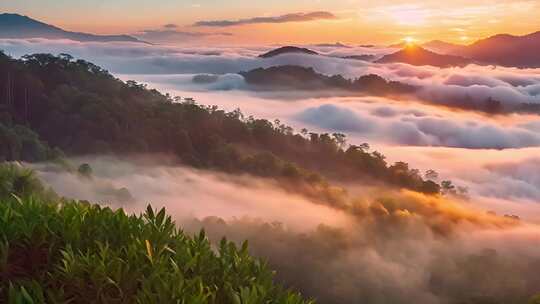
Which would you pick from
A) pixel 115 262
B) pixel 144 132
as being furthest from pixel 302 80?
pixel 115 262

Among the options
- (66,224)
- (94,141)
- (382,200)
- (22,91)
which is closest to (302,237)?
(382,200)

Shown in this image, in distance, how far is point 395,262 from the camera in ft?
277

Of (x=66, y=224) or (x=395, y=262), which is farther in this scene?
(x=395, y=262)

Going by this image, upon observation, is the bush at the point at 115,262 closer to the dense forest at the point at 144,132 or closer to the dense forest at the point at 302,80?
the dense forest at the point at 144,132

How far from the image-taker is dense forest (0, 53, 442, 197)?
180 feet

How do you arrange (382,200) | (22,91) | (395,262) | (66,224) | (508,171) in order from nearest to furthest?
(66,224), (22,91), (382,200), (395,262), (508,171)

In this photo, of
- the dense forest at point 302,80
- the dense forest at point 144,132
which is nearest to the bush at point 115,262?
the dense forest at point 144,132

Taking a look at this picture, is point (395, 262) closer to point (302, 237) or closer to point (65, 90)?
point (302, 237)

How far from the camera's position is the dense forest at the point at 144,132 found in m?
54.9

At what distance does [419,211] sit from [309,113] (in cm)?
11499

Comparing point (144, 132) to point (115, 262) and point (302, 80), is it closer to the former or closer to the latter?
point (115, 262)

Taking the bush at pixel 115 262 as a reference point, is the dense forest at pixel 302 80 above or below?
below

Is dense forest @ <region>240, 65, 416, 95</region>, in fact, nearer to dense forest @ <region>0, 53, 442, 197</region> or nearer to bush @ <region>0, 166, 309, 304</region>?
dense forest @ <region>0, 53, 442, 197</region>

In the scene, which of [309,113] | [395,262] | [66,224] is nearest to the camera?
[66,224]
